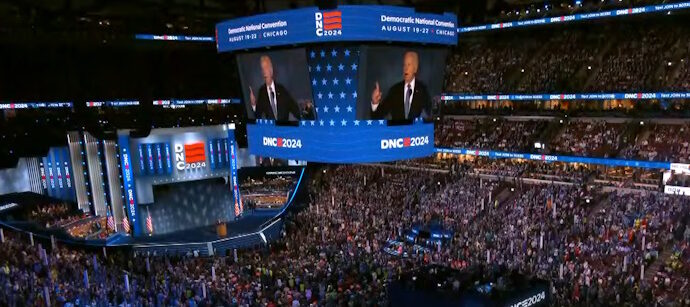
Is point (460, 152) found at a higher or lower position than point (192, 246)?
higher

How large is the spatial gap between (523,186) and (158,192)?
775 inches

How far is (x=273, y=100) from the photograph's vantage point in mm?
13625

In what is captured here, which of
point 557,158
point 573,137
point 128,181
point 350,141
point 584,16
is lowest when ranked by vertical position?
point 557,158

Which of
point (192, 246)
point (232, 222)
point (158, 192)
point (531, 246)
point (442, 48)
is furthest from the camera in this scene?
point (232, 222)

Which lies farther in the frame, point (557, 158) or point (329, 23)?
point (557, 158)

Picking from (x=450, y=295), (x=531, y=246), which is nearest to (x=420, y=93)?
(x=450, y=295)

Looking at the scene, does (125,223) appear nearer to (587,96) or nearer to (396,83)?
(396,83)

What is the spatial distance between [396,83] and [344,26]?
204cm

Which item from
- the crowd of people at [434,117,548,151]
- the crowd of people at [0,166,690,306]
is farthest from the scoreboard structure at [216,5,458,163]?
the crowd of people at [434,117,548,151]

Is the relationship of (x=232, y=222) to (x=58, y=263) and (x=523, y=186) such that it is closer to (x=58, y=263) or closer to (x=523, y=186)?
(x=58, y=263)

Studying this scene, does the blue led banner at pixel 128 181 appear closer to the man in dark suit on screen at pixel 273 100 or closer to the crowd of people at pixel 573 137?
the man in dark suit on screen at pixel 273 100

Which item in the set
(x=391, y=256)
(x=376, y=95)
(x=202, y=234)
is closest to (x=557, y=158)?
(x=391, y=256)

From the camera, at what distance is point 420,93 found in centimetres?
1338

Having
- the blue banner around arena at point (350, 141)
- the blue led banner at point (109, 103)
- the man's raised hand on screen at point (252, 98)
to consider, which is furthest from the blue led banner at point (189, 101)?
the blue banner around arena at point (350, 141)
